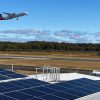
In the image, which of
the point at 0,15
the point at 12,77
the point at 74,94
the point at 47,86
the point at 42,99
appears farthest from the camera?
the point at 0,15

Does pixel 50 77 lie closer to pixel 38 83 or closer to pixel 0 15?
pixel 38 83

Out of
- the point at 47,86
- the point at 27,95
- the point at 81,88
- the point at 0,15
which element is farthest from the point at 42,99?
the point at 0,15

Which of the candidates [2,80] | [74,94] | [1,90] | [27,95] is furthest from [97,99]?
[2,80]

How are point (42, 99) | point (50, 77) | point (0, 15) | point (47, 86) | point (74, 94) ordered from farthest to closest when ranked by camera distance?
point (0, 15) → point (50, 77) → point (47, 86) → point (74, 94) → point (42, 99)

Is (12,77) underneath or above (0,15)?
underneath

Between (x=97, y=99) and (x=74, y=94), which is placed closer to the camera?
(x=97, y=99)

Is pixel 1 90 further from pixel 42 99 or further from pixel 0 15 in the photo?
Result: pixel 0 15
